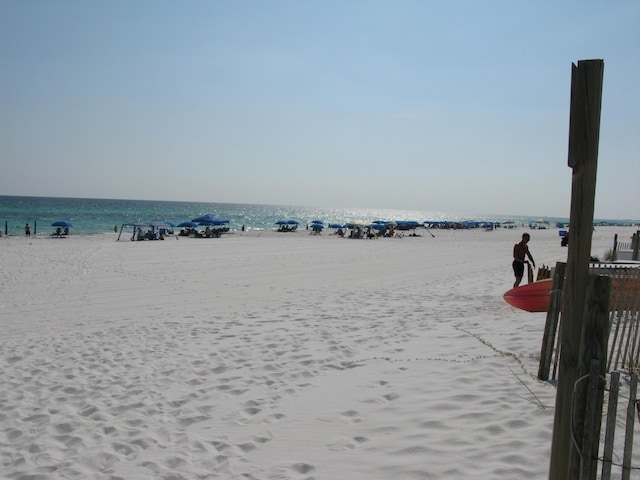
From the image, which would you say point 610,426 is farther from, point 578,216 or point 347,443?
point 347,443

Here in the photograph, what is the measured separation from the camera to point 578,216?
2523 mm

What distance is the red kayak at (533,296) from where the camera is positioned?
8.41 m

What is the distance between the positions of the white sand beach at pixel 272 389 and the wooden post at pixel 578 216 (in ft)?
2.78

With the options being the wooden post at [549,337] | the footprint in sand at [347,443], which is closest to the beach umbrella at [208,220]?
the wooden post at [549,337]

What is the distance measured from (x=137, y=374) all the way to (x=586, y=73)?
5379 mm

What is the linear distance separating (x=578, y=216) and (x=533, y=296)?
21.4 feet

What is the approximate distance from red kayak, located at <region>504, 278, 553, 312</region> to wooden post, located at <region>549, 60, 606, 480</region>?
620cm

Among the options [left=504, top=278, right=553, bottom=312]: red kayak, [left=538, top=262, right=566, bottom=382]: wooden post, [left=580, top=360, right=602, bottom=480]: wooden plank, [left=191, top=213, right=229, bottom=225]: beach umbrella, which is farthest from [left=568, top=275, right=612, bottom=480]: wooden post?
[left=191, top=213, right=229, bottom=225]: beach umbrella

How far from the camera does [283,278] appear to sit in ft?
48.6

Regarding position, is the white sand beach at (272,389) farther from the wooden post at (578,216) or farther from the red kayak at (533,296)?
the wooden post at (578,216)

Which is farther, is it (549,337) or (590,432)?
(549,337)

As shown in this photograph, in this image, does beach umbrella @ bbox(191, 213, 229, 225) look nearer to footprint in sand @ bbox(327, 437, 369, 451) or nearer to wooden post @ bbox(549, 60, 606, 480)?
footprint in sand @ bbox(327, 437, 369, 451)

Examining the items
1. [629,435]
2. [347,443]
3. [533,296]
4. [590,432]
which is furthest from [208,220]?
[590,432]

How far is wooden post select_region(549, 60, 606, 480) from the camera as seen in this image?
8.17ft
